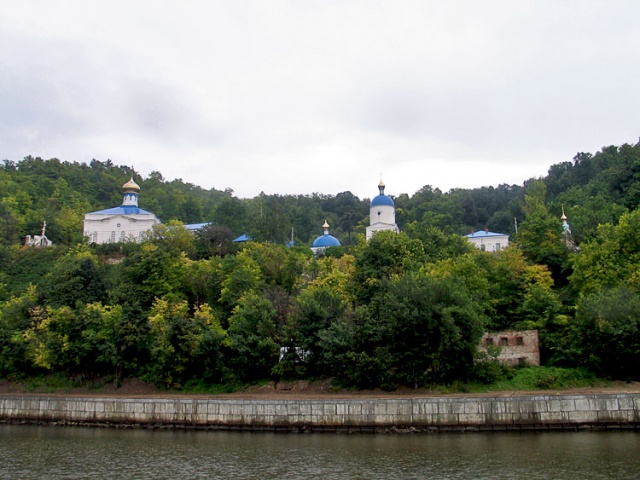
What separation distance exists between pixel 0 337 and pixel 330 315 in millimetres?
21327

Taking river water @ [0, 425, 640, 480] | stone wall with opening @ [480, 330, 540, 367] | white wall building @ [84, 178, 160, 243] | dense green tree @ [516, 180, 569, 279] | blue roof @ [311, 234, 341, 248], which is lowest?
river water @ [0, 425, 640, 480]

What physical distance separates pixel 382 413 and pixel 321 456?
6258 mm

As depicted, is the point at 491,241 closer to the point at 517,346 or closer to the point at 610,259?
the point at 610,259

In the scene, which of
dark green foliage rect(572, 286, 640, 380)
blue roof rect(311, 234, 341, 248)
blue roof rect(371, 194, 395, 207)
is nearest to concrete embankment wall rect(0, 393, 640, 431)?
dark green foliage rect(572, 286, 640, 380)

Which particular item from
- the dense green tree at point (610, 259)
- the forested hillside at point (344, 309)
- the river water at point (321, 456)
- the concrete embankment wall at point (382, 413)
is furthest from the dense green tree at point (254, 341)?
the dense green tree at point (610, 259)

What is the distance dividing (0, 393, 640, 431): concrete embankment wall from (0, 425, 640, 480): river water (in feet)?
2.99

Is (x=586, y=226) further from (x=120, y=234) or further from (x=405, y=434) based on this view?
(x=120, y=234)

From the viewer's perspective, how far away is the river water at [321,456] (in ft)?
61.9

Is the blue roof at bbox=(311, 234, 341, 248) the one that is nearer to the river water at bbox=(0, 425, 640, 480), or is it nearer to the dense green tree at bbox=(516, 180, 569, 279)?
the dense green tree at bbox=(516, 180, 569, 279)

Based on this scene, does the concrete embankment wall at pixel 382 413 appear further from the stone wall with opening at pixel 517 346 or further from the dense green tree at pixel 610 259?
the dense green tree at pixel 610 259

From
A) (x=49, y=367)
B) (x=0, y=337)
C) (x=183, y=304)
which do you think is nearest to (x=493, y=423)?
(x=183, y=304)

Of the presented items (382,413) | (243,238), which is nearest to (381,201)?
(243,238)

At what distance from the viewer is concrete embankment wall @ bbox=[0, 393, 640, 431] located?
26.2m

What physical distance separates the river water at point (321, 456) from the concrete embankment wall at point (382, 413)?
0.91 metres
